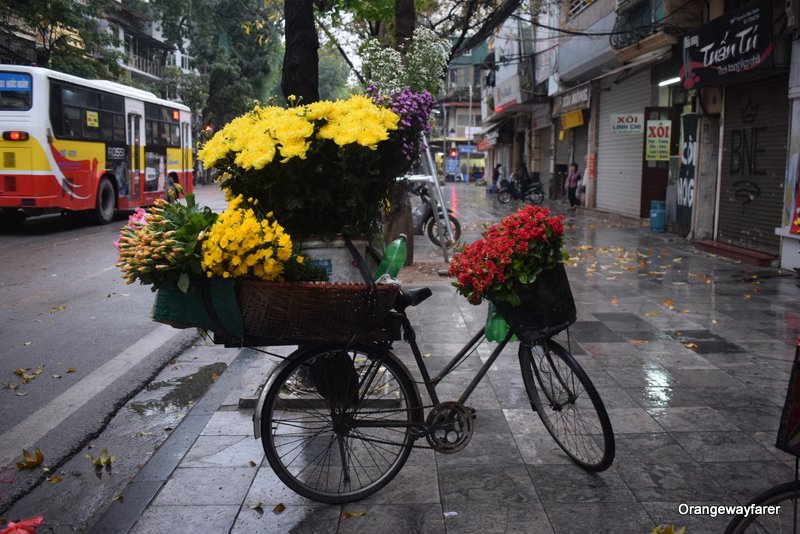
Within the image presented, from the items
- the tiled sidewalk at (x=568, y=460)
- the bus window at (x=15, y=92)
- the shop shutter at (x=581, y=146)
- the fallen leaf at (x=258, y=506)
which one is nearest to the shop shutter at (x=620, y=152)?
the shop shutter at (x=581, y=146)

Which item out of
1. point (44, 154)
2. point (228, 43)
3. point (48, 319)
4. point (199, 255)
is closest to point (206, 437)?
point (199, 255)

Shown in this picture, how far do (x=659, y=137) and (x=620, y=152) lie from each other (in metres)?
5.04

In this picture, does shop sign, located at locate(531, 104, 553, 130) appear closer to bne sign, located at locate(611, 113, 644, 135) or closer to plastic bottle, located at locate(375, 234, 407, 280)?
bne sign, located at locate(611, 113, 644, 135)

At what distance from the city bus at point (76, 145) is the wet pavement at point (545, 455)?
397 inches

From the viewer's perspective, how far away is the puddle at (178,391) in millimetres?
5066

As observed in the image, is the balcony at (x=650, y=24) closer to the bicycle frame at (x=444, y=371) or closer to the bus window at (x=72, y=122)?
the bus window at (x=72, y=122)

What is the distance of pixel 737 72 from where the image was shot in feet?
37.3

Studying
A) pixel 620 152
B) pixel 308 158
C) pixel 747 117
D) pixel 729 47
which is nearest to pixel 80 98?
pixel 729 47

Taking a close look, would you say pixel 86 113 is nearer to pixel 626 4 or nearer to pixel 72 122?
pixel 72 122

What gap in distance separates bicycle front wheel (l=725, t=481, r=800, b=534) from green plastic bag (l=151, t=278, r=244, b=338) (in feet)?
6.79

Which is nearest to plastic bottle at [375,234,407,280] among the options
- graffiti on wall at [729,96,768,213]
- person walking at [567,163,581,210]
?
graffiti on wall at [729,96,768,213]

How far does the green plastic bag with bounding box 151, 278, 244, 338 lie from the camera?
3.15 meters

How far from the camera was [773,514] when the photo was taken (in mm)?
2445

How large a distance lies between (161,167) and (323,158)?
18.9 m
